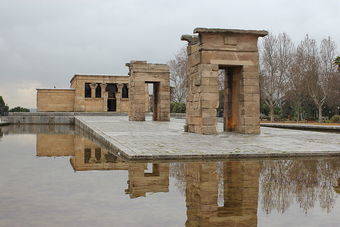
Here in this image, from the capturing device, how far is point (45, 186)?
589 centimetres

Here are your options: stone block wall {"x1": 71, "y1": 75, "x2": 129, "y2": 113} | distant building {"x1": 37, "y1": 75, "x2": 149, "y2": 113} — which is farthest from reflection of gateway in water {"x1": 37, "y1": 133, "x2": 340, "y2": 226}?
distant building {"x1": 37, "y1": 75, "x2": 149, "y2": 113}

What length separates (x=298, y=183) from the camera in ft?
20.4

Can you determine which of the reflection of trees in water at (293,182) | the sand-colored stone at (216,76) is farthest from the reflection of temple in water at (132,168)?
the sand-colored stone at (216,76)

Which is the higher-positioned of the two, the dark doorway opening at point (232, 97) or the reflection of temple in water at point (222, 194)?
the dark doorway opening at point (232, 97)

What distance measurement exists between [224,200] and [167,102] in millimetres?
22321

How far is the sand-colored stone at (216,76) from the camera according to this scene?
15039 mm

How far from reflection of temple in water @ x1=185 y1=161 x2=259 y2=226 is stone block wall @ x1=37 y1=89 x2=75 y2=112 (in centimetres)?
4043

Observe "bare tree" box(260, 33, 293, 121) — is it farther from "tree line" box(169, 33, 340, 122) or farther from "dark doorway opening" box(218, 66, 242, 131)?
"dark doorway opening" box(218, 66, 242, 131)

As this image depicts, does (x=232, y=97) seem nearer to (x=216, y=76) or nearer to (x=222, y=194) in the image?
(x=216, y=76)

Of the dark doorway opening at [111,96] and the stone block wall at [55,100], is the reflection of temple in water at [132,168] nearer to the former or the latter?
the stone block wall at [55,100]

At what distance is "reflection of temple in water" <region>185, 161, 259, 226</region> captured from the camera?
423 cm

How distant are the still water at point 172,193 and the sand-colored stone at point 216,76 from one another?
675 cm

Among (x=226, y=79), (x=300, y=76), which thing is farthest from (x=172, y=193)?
(x=300, y=76)

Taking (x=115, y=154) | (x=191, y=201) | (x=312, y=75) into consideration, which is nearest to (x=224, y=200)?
(x=191, y=201)
